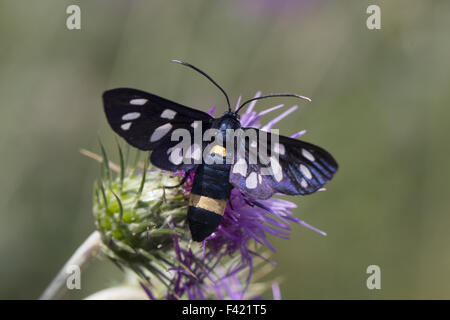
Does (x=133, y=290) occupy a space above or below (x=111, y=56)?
below

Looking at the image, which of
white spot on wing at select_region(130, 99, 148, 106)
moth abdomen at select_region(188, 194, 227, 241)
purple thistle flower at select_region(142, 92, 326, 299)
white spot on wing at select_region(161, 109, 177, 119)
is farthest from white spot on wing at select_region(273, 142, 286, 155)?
white spot on wing at select_region(130, 99, 148, 106)

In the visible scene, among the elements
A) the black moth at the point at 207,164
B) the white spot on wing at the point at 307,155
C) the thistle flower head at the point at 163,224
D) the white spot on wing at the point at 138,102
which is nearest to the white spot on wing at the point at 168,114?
the black moth at the point at 207,164

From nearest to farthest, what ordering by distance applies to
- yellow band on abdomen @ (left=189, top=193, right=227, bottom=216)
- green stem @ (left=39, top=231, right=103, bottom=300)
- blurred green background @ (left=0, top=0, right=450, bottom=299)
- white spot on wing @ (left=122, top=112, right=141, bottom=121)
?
yellow band on abdomen @ (left=189, top=193, right=227, bottom=216) → white spot on wing @ (left=122, top=112, right=141, bottom=121) → green stem @ (left=39, top=231, right=103, bottom=300) → blurred green background @ (left=0, top=0, right=450, bottom=299)

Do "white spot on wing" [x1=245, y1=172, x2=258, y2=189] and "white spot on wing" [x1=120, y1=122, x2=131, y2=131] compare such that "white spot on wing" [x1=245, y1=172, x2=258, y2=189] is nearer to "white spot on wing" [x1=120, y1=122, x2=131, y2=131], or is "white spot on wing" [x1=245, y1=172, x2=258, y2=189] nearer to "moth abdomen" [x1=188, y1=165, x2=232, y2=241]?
"moth abdomen" [x1=188, y1=165, x2=232, y2=241]

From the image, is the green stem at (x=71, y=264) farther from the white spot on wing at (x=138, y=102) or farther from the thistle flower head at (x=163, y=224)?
the white spot on wing at (x=138, y=102)

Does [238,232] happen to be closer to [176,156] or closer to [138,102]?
[176,156]

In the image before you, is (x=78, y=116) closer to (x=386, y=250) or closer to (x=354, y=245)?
(x=354, y=245)

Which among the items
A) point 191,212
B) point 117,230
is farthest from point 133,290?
point 191,212

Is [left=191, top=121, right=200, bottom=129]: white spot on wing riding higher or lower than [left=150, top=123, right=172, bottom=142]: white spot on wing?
higher
